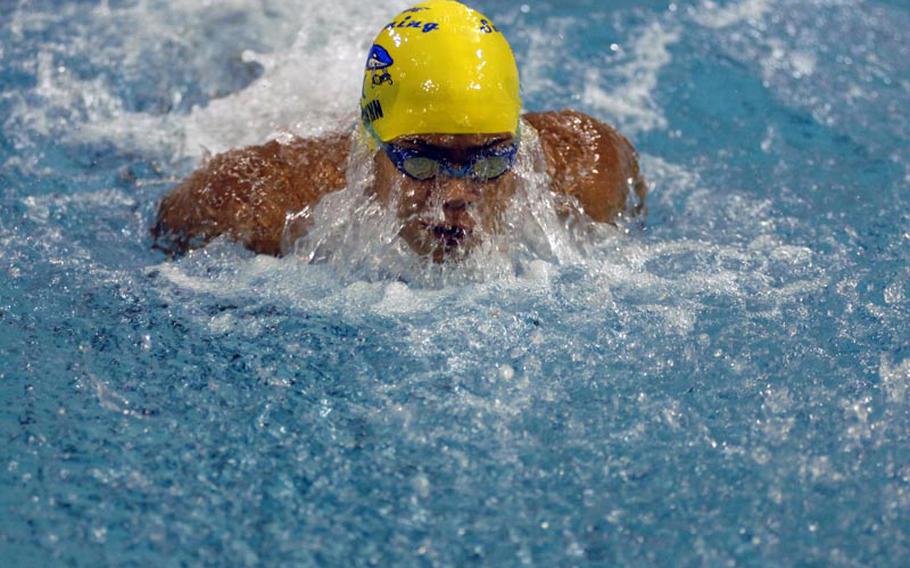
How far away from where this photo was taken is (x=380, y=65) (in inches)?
140

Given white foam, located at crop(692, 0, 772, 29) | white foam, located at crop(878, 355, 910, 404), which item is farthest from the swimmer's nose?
white foam, located at crop(692, 0, 772, 29)

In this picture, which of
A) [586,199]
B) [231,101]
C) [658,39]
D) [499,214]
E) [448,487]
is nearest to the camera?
[448,487]

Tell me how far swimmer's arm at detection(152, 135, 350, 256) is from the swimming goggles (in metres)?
0.37

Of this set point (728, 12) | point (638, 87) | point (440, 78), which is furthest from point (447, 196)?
point (728, 12)

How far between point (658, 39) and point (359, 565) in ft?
12.3

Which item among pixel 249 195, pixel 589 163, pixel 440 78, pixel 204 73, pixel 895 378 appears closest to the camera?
pixel 895 378

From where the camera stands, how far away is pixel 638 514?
2805 millimetres

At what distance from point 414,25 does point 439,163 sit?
1.58ft

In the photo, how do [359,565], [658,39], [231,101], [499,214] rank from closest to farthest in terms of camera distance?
1. [359,565]
2. [499,214]
3. [231,101]
4. [658,39]

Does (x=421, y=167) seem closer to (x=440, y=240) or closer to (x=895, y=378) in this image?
(x=440, y=240)

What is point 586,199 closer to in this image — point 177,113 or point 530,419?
point 530,419

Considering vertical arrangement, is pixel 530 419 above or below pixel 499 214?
below

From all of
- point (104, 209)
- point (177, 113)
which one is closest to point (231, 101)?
point (177, 113)

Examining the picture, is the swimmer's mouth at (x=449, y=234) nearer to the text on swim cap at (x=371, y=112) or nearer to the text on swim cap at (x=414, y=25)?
the text on swim cap at (x=371, y=112)
